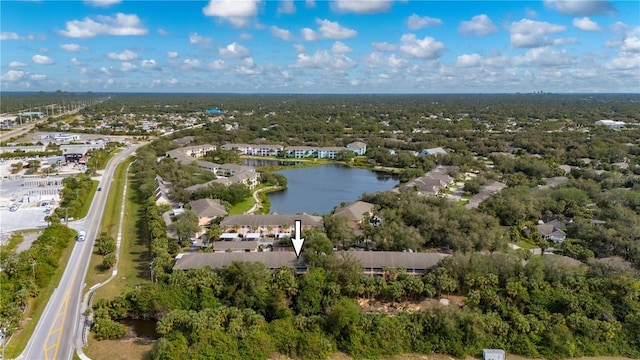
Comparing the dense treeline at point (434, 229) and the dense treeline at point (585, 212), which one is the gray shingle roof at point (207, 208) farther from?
the dense treeline at point (585, 212)

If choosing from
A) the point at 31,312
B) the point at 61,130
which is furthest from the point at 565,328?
the point at 61,130

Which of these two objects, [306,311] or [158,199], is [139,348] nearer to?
[306,311]

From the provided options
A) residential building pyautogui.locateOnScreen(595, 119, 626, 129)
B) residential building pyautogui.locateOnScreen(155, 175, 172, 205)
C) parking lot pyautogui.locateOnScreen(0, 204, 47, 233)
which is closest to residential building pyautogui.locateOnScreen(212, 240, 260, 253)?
residential building pyautogui.locateOnScreen(155, 175, 172, 205)

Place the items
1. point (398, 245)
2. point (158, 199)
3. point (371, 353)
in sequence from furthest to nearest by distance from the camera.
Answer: point (158, 199) → point (398, 245) → point (371, 353)

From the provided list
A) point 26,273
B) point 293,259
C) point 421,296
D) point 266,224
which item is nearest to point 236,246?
point 266,224

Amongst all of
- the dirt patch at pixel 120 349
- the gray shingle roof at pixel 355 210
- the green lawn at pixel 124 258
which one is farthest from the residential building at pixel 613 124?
the dirt patch at pixel 120 349

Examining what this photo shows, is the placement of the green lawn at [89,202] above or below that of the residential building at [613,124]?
below

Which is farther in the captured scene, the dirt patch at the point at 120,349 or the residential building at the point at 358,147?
the residential building at the point at 358,147

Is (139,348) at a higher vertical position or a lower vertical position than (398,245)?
lower
